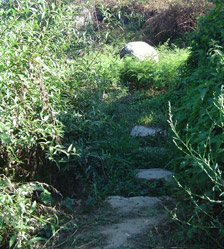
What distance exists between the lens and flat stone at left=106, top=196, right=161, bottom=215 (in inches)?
195

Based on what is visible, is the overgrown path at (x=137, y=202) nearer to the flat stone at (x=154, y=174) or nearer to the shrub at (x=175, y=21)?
the flat stone at (x=154, y=174)

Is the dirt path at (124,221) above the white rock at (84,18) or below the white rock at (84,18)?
below

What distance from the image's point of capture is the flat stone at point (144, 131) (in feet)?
24.3

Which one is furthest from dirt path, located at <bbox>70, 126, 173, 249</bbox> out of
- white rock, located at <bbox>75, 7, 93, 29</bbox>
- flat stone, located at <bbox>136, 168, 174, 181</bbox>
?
white rock, located at <bbox>75, 7, 93, 29</bbox>

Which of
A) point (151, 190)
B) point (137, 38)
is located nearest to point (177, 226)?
point (151, 190)

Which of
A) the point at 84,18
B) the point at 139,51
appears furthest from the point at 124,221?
the point at 139,51

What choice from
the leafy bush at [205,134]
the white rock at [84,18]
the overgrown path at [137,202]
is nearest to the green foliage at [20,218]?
the overgrown path at [137,202]

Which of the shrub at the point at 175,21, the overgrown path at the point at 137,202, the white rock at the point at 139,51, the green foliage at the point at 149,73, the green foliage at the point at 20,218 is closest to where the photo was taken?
the green foliage at the point at 20,218

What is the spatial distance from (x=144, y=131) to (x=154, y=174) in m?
1.79

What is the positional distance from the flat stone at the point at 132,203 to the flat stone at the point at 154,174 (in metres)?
0.48

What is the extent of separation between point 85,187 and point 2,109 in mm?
1467

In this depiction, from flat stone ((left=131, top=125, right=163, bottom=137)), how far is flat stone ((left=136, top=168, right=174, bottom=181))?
1331mm

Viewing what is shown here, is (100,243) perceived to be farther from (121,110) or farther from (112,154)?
(121,110)

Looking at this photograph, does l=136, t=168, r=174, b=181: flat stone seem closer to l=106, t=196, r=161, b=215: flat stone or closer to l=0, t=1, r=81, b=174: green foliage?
l=106, t=196, r=161, b=215: flat stone
